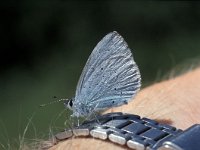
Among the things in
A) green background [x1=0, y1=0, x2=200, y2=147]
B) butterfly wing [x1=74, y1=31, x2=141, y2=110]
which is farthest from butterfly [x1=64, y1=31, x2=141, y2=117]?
green background [x1=0, y1=0, x2=200, y2=147]

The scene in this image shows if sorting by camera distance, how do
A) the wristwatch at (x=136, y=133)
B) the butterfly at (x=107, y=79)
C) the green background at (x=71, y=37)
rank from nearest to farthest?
the wristwatch at (x=136, y=133), the butterfly at (x=107, y=79), the green background at (x=71, y=37)

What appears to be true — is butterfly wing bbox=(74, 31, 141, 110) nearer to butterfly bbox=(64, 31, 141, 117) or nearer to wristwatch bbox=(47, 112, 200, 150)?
butterfly bbox=(64, 31, 141, 117)

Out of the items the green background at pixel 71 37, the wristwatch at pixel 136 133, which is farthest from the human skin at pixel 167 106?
the green background at pixel 71 37

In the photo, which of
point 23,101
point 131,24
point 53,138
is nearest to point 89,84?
point 53,138

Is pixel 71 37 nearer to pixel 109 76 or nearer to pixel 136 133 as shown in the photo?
pixel 109 76

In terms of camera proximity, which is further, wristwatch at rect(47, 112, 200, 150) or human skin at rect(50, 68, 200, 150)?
human skin at rect(50, 68, 200, 150)

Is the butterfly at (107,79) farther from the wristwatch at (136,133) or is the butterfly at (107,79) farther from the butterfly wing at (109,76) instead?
the wristwatch at (136,133)

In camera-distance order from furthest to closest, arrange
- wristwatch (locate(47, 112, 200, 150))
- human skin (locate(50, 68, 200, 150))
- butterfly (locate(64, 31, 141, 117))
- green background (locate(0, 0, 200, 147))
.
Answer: green background (locate(0, 0, 200, 147)), butterfly (locate(64, 31, 141, 117)), human skin (locate(50, 68, 200, 150)), wristwatch (locate(47, 112, 200, 150))
